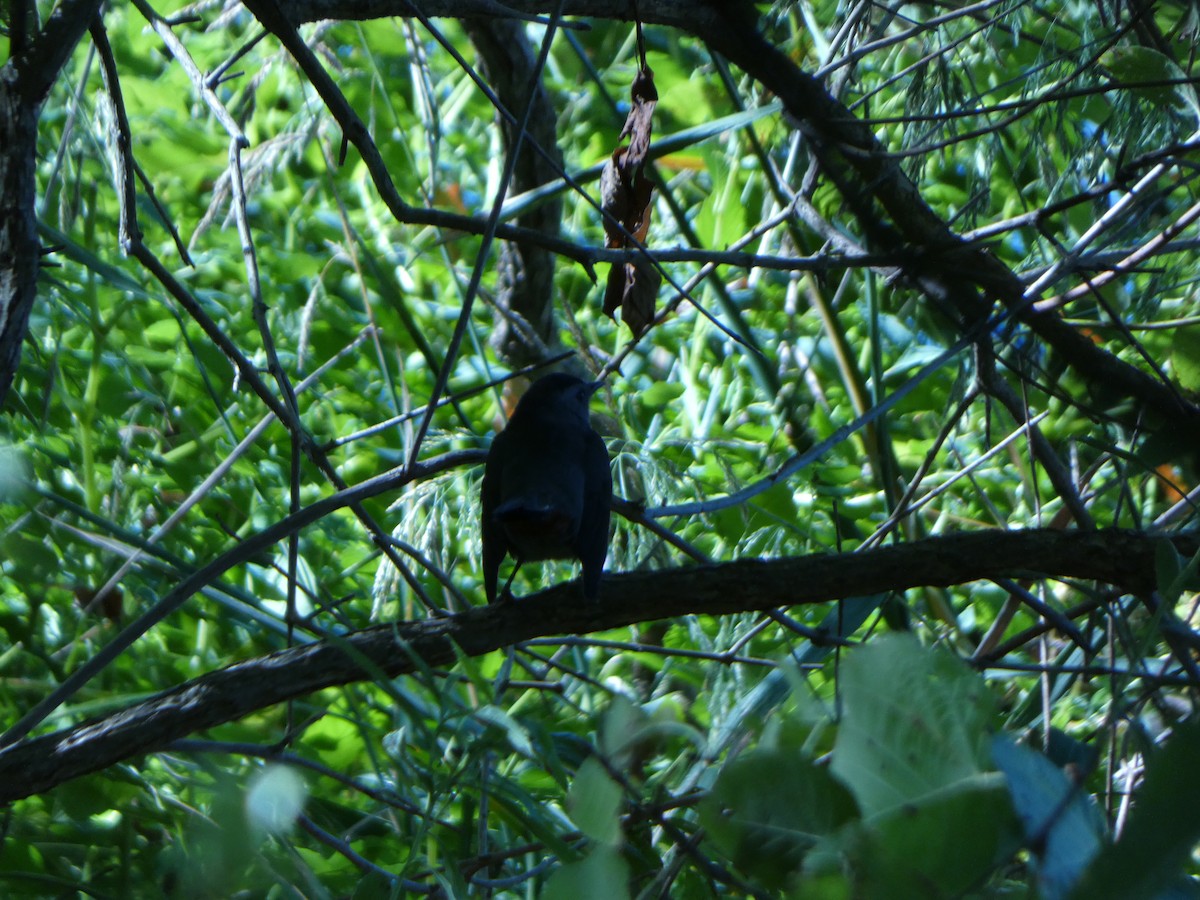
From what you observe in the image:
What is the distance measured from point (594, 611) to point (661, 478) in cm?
99

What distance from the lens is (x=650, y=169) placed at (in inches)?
95.3

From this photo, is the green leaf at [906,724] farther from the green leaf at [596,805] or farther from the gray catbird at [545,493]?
the gray catbird at [545,493]

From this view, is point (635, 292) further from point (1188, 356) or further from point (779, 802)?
point (779, 802)

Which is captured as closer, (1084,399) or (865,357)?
(1084,399)

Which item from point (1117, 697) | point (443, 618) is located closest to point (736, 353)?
point (443, 618)

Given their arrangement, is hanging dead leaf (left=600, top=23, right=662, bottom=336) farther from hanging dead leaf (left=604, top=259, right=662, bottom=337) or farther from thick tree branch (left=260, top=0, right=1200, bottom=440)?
thick tree branch (left=260, top=0, right=1200, bottom=440)

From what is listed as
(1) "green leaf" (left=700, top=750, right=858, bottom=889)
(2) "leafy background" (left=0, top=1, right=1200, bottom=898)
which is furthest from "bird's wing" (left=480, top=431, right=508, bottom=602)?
(1) "green leaf" (left=700, top=750, right=858, bottom=889)

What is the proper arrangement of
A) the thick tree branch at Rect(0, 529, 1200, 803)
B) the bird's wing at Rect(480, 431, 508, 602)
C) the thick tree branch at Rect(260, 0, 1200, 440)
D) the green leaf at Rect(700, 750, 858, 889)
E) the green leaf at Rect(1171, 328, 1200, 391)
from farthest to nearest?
the bird's wing at Rect(480, 431, 508, 602), the green leaf at Rect(1171, 328, 1200, 391), the thick tree branch at Rect(260, 0, 1200, 440), the thick tree branch at Rect(0, 529, 1200, 803), the green leaf at Rect(700, 750, 858, 889)

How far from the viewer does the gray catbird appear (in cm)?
223

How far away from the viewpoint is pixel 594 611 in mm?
1865

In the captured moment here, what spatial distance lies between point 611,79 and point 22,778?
350 cm

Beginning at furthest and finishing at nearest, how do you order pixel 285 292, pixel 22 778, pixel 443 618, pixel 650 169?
pixel 285 292
pixel 650 169
pixel 443 618
pixel 22 778

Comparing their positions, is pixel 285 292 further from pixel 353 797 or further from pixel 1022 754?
pixel 1022 754

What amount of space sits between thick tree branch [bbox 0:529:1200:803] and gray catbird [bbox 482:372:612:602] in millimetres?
250
